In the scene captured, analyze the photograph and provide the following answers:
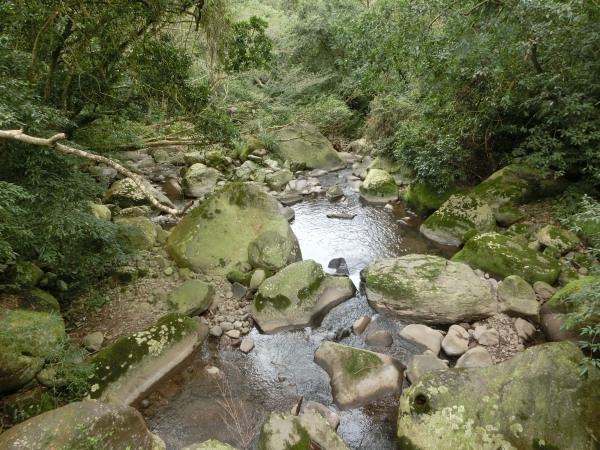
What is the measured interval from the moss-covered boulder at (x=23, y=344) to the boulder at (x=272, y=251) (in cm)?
319

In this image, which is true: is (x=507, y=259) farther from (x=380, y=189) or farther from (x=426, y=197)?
(x=380, y=189)

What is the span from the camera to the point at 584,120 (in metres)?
6.35

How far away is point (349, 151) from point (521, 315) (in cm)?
1048

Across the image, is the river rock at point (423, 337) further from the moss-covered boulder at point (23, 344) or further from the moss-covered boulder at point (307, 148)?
the moss-covered boulder at point (307, 148)

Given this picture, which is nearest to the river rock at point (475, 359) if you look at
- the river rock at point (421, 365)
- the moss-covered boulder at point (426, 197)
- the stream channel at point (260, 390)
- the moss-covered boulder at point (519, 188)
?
the river rock at point (421, 365)

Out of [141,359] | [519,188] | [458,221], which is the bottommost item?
[141,359]

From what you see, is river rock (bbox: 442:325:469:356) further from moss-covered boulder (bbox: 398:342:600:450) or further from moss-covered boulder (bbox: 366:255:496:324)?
moss-covered boulder (bbox: 398:342:600:450)

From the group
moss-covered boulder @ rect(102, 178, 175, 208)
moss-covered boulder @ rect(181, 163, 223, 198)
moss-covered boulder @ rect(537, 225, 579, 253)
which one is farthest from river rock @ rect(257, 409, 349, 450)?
moss-covered boulder @ rect(181, 163, 223, 198)

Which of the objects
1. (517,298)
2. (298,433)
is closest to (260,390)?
(298,433)

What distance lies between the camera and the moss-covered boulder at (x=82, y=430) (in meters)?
2.81

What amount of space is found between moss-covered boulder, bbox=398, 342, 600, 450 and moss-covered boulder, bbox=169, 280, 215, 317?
3.24 metres

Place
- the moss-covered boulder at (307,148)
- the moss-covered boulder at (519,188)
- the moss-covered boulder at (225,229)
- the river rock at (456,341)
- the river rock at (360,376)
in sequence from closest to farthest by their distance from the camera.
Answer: the river rock at (360,376)
the river rock at (456,341)
the moss-covered boulder at (225,229)
the moss-covered boulder at (519,188)
the moss-covered boulder at (307,148)

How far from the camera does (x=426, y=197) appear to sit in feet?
29.1

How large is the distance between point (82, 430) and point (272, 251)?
4.02 metres
